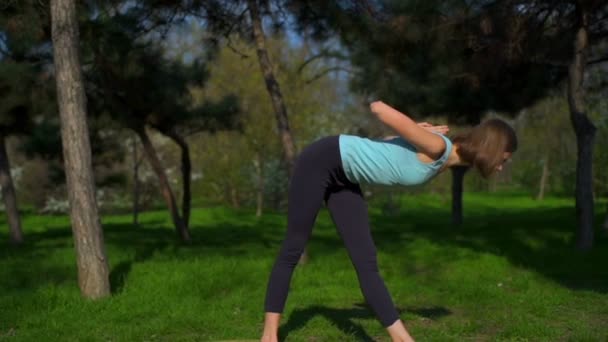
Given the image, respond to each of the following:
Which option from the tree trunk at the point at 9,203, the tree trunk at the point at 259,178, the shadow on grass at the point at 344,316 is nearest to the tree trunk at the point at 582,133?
the shadow on grass at the point at 344,316

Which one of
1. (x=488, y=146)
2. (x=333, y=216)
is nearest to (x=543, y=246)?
(x=333, y=216)

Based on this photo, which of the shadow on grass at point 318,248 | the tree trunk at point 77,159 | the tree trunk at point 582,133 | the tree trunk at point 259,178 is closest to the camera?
the tree trunk at point 77,159

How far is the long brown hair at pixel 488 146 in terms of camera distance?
270 cm

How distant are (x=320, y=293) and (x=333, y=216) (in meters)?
2.27

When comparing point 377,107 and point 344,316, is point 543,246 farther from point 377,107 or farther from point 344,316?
point 377,107

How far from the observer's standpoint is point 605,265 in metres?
6.81

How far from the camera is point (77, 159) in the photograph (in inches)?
196

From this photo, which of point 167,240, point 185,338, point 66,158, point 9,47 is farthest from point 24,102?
point 185,338

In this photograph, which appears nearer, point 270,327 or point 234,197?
point 270,327

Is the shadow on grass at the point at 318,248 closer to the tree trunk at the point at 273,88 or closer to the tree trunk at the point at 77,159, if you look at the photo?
the tree trunk at the point at 77,159

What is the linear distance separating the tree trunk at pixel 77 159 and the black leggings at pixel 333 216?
2312 millimetres

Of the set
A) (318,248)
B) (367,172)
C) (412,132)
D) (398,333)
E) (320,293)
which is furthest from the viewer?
(318,248)

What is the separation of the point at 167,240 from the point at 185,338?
253 inches

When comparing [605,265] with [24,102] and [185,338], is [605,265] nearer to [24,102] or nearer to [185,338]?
[185,338]
